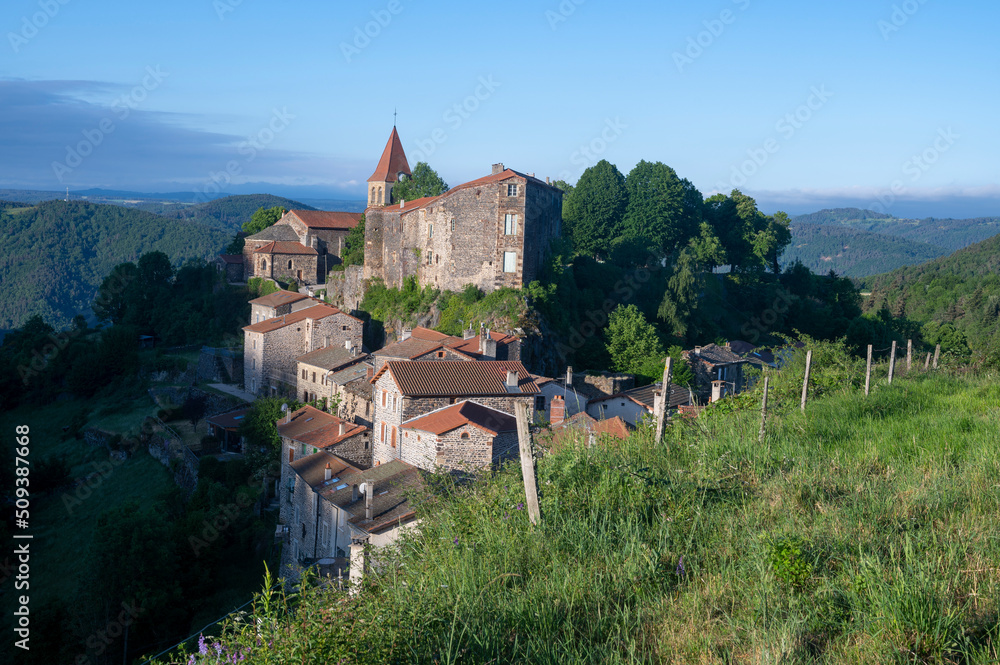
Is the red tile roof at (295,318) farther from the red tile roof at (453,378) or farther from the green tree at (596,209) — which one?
the green tree at (596,209)

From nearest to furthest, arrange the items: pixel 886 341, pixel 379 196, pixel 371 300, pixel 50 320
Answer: pixel 371 300
pixel 886 341
pixel 379 196
pixel 50 320

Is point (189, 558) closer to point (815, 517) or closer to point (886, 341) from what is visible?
point (815, 517)

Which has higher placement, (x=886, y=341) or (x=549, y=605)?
(x=549, y=605)

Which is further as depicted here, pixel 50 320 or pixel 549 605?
pixel 50 320

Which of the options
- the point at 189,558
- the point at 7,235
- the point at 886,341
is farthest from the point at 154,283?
the point at 7,235

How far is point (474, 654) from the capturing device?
4.55 metres

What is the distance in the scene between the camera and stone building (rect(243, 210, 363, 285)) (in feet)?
186

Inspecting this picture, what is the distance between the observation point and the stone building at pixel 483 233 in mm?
39312

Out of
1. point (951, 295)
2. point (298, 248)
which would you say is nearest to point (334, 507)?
point (298, 248)

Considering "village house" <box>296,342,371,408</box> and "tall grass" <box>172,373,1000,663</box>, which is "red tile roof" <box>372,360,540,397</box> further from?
"tall grass" <box>172,373,1000,663</box>

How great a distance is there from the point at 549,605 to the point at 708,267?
2253 inches

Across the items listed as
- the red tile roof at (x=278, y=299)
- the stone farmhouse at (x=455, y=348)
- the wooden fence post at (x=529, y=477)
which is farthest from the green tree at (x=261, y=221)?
the wooden fence post at (x=529, y=477)

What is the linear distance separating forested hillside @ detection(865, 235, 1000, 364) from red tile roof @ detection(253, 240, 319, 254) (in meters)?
45.0

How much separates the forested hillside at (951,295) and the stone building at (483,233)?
28054 mm
